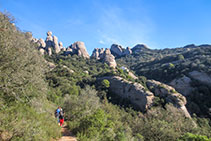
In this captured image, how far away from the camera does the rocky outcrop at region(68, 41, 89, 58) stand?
90.5 metres

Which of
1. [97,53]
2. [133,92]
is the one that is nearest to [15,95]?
[133,92]

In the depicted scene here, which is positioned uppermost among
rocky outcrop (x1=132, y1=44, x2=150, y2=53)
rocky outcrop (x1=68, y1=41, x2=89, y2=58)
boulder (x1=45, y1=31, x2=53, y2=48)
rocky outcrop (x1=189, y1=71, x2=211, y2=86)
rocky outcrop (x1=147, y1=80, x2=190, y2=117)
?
rocky outcrop (x1=132, y1=44, x2=150, y2=53)

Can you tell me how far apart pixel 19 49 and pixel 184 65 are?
67.0 meters

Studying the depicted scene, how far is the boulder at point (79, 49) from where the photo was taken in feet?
298

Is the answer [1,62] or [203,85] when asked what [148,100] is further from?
[1,62]

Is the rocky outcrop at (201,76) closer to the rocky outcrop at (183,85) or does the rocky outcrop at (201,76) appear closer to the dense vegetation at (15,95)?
the rocky outcrop at (183,85)

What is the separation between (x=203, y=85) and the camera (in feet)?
147

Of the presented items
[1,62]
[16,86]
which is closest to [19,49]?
[1,62]

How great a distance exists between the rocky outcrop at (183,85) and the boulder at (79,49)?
207 ft

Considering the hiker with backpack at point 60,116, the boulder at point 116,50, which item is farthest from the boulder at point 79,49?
the hiker with backpack at point 60,116

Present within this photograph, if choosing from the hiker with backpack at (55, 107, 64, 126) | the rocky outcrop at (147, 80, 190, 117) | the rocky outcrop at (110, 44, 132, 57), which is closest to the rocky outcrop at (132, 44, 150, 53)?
the rocky outcrop at (110, 44, 132, 57)

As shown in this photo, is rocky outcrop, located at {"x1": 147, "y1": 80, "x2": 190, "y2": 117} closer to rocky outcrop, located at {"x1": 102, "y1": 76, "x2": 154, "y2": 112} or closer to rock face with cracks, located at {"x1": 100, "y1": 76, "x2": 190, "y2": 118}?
rock face with cracks, located at {"x1": 100, "y1": 76, "x2": 190, "y2": 118}

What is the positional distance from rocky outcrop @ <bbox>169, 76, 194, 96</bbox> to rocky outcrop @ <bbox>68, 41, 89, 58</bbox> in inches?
2489

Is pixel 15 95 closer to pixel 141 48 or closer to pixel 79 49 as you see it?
pixel 79 49
